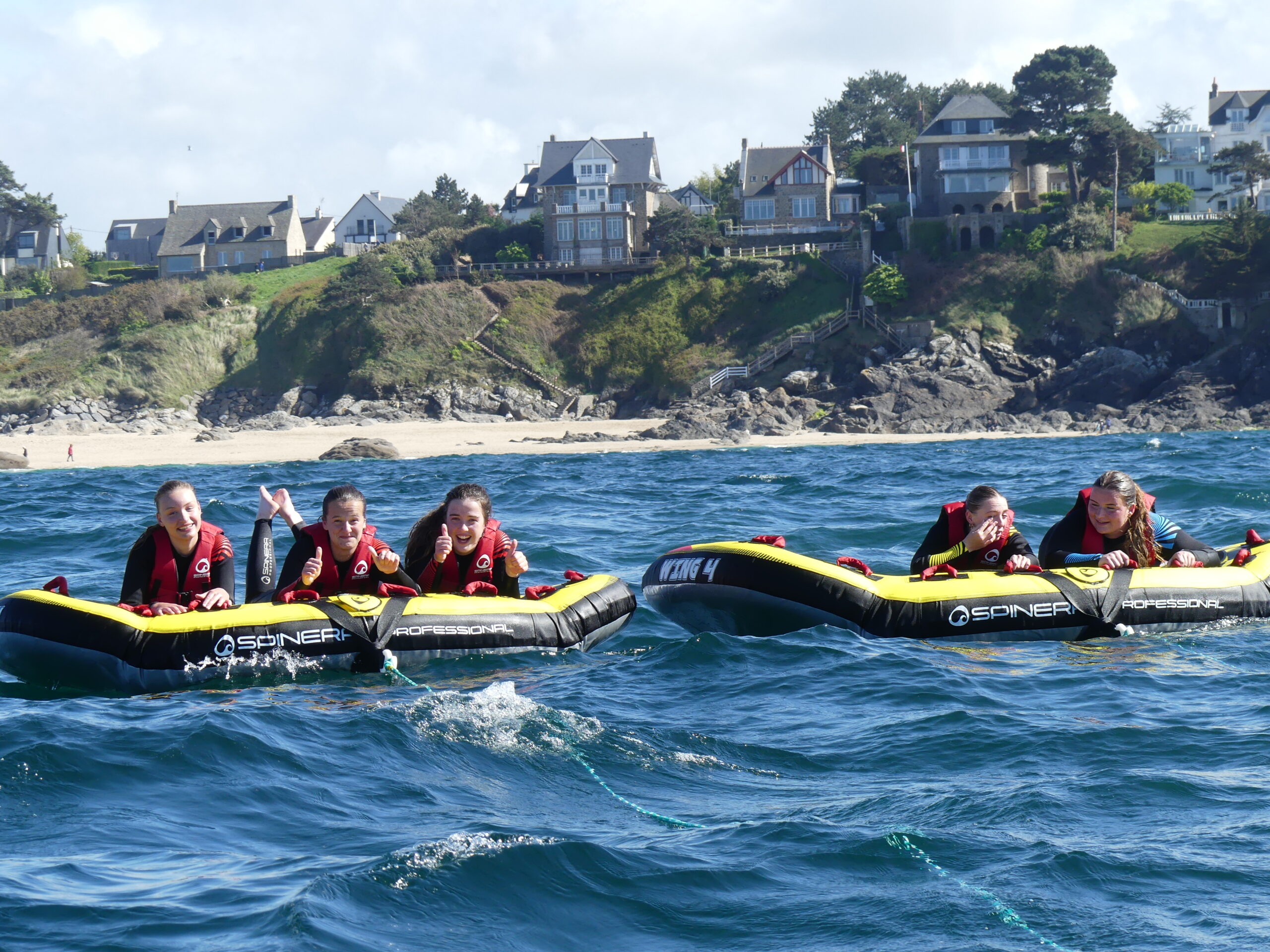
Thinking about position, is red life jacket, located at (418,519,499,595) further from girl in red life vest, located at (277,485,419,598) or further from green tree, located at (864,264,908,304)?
green tree, located at (864,264,908,304)

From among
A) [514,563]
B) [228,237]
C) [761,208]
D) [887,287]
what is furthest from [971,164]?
[514,563]

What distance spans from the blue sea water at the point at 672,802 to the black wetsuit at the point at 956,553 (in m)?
0.82

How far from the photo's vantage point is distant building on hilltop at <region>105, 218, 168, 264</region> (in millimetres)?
91375

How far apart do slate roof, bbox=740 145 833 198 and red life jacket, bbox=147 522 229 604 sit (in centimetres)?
6322

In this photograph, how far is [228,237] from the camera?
8056 cm

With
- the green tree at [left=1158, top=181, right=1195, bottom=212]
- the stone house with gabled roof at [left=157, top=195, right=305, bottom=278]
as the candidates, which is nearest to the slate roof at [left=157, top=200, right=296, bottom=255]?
the stone house with gabled roof at [left=157, top=195, right=305, bottom=278]

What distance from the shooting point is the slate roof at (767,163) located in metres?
70.4

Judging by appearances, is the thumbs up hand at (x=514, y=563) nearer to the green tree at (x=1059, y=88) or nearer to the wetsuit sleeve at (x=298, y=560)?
the wetsuit sleeve at (x=298, y=560)

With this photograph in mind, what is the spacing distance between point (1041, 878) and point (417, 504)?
20.4 m

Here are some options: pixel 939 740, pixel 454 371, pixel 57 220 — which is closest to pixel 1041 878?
pixel 939 740

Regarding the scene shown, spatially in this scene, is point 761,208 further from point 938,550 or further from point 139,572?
point 139,572

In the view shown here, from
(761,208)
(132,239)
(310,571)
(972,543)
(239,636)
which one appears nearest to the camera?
(239,636)

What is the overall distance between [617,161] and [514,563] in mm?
62396

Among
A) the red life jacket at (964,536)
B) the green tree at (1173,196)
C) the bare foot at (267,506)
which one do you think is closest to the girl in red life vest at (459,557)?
the bare foot at (267,506)
